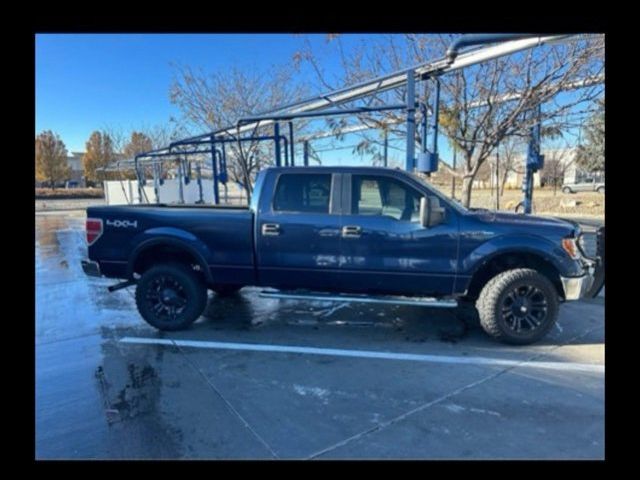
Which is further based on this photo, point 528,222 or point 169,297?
point 169,297

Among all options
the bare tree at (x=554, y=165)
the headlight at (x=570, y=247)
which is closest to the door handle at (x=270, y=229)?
the headlight at (x=570, y=247)

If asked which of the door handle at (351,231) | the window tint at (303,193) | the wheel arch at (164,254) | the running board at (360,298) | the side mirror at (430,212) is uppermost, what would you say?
the window tint at (303,193)

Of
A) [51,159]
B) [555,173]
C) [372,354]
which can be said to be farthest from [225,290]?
[51,159]

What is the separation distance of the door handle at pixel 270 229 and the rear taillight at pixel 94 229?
6.89ft

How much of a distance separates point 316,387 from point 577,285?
10.3 feet

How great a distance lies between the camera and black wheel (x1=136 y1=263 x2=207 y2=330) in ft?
16.8

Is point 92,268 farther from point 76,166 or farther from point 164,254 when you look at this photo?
point 76,166

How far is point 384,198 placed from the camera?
195 inches

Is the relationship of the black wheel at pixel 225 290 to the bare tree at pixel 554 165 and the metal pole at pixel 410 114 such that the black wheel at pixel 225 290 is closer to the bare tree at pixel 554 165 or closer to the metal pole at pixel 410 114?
the metal pole at pixel 410 114

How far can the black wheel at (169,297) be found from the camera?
5117mm
